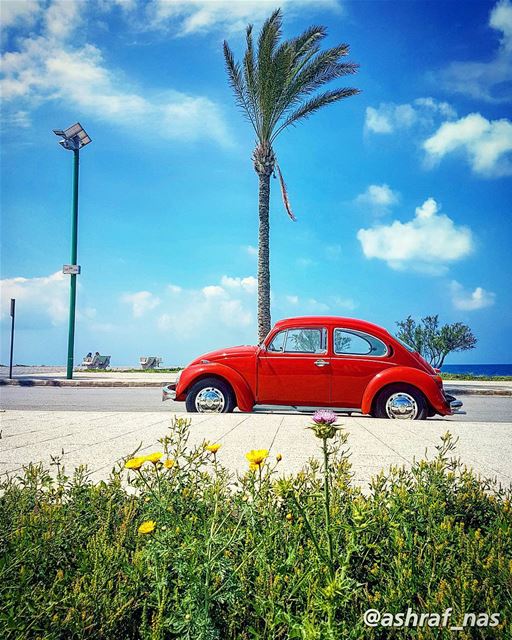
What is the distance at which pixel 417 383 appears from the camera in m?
8.19

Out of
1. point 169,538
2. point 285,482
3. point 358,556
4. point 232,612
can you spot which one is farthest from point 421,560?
point 169,538

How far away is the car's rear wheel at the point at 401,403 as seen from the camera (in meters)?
8.22

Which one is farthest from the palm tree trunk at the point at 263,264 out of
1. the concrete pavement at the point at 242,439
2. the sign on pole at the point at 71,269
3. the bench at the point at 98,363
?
the bench at the point at 98,363

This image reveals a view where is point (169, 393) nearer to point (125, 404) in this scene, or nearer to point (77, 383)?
point (125, 404)

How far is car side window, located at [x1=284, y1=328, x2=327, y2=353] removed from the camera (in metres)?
8.73

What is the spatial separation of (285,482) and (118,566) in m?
0.80

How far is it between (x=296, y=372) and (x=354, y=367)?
94 cm

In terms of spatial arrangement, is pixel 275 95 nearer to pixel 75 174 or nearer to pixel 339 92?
pixel 339 92

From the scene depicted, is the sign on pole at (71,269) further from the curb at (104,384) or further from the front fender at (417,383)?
the front fender at (417,383)

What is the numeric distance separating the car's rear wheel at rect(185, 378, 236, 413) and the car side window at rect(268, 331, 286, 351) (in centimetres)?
99

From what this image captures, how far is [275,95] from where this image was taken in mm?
18656

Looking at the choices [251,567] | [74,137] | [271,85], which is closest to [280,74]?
[271,85]

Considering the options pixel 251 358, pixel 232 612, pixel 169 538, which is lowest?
pixel 232 612

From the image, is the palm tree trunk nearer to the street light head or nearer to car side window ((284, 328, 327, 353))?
the street light head
